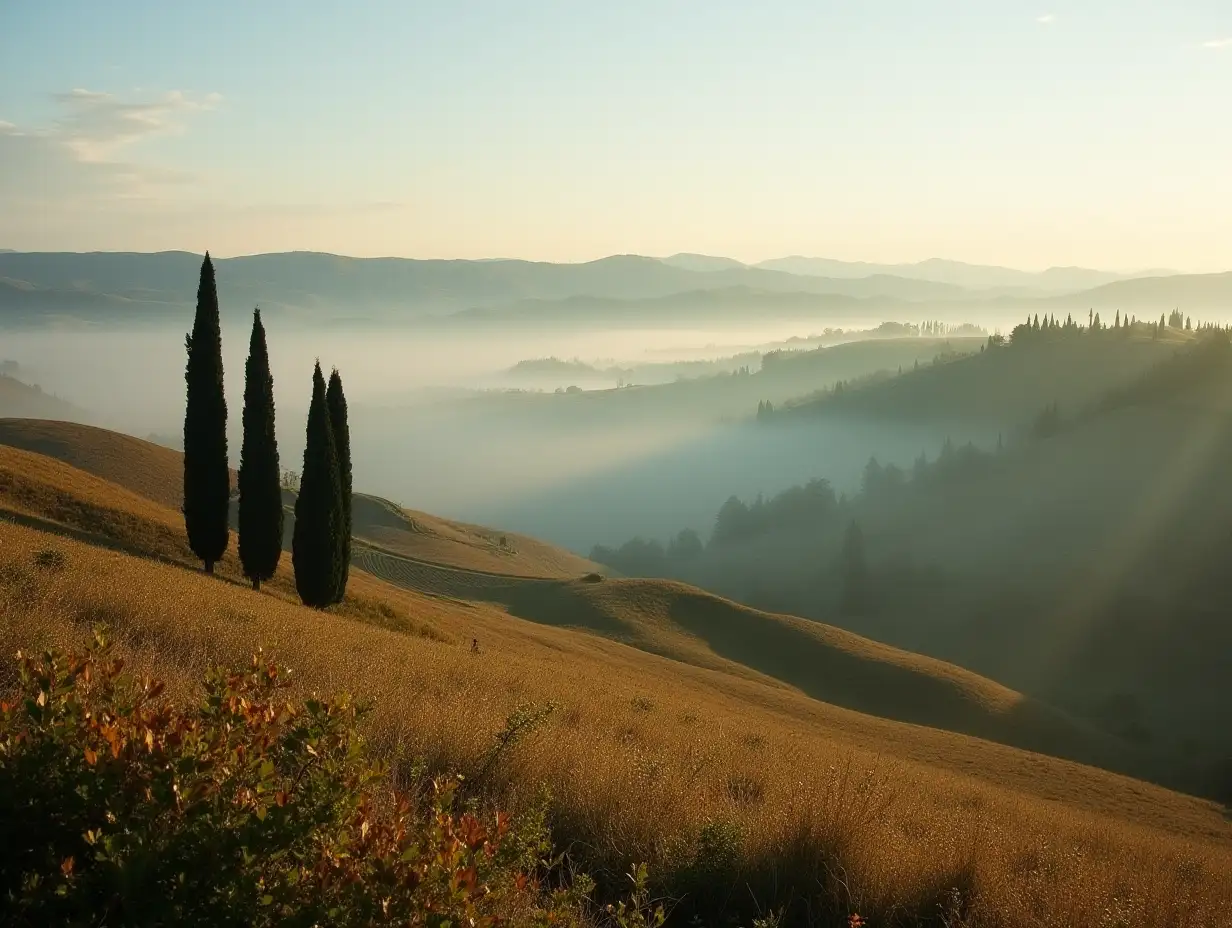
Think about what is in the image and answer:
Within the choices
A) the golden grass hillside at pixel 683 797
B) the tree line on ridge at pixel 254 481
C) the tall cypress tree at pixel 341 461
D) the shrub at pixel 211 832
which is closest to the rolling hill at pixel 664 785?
the golden grass hillside at pixel 683 797

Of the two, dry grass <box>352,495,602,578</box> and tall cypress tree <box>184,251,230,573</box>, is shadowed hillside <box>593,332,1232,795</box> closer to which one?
dry grass <box>352,495,602,578</box>

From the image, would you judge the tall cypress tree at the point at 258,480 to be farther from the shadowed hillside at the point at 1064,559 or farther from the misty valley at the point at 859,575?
the shadowed hillside at the point at 1064,559

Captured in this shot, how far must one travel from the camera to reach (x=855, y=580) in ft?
388

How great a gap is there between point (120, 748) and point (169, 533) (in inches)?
1396

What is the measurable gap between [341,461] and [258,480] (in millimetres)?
3473

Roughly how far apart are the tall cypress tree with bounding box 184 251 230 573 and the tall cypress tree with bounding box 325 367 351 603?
162 inches

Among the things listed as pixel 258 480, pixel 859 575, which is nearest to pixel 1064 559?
pixel 859 575

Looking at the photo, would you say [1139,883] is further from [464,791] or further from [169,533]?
[169,533]

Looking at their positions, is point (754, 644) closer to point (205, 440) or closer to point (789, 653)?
point (789, 653)

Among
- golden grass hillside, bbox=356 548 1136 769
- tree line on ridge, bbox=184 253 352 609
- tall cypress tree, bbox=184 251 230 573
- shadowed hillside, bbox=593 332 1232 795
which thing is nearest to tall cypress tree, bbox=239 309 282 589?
tree line on ridge, bbox=184 253 352 609

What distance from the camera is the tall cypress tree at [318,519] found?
33.5 m

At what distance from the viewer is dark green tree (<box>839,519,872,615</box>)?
116 metres

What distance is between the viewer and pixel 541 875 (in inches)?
278

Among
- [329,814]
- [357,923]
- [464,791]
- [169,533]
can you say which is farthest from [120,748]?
[169,533]
